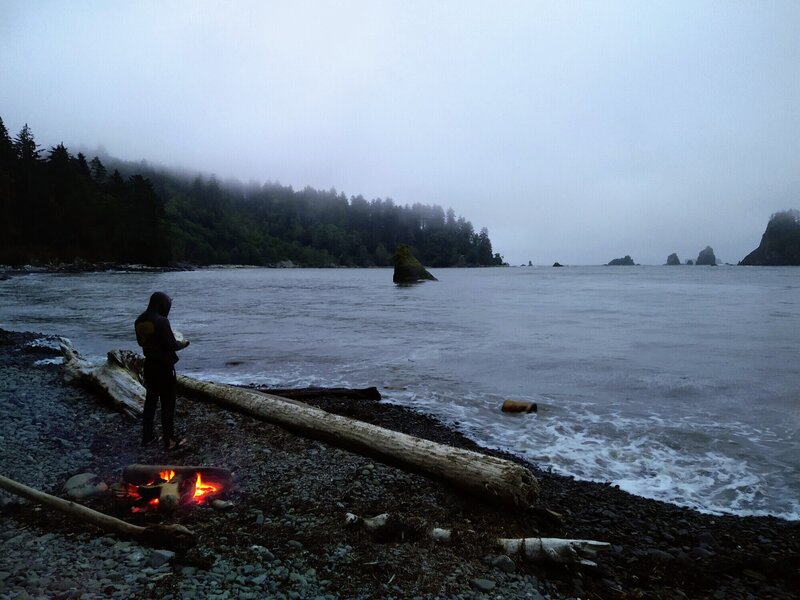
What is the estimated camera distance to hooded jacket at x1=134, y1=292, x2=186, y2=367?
6324 millimetres

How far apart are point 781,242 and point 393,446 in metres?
223

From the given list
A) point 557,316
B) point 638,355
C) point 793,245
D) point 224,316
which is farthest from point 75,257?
point 793,245

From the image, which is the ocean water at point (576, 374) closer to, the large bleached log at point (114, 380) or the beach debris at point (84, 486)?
the large bleached log at point (114, 380)

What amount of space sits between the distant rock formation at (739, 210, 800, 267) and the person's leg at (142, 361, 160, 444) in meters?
221

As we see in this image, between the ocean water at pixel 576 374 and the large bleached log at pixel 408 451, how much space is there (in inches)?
90.5

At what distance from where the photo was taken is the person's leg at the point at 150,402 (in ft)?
21.3

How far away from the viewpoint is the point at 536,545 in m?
4.29

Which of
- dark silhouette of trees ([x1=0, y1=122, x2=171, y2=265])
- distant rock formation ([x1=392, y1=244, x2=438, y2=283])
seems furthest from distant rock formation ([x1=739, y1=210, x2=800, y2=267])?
dark silhouette of trees ([x1=0, y1=122, x2=171, y2=265])

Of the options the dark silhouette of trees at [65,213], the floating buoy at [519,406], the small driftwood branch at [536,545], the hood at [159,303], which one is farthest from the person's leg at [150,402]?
the dark silhouette of trees at [65,213]

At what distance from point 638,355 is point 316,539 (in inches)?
595

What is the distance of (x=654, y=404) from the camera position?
34.4 ft

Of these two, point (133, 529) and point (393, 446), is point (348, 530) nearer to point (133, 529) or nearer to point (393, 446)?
point (393, 446)

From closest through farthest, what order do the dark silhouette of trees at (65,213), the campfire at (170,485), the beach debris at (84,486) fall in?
the campfire at (170,485) < the beach debris at (84,486) < the dark silhouette of trees at (65,213)

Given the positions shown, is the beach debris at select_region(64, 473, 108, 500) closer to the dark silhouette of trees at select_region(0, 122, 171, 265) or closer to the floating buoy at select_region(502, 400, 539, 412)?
the floating buoy at select_region(502, 400, 539, 412)
